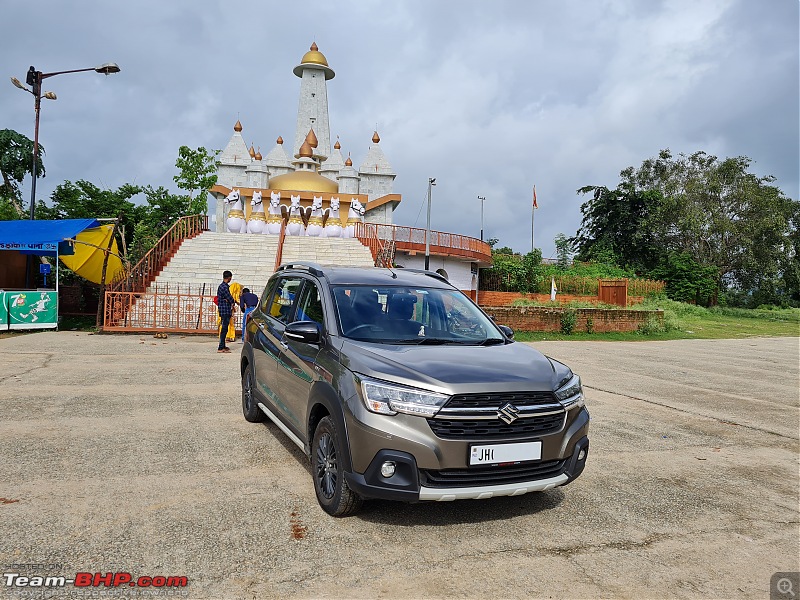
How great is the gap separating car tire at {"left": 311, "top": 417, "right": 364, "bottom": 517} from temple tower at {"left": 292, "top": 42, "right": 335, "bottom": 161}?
1967 inches

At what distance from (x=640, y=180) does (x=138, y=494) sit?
51580 millimetres

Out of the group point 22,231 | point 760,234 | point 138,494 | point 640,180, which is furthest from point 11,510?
point 640,180

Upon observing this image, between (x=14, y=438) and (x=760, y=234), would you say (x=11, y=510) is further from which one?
(x=760, y=234)

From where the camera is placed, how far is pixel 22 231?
17078 mm

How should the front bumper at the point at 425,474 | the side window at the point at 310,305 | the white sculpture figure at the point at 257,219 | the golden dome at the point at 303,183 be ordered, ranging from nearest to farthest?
1. the front bumper at the point at 425,474
2. the side window at the point at 310,305
3. the white sculpture figure at the point at 257,219
4. the golden dome at the point at 303,183

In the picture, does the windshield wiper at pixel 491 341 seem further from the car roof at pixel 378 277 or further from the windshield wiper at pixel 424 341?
the car roof at pixel 378 277

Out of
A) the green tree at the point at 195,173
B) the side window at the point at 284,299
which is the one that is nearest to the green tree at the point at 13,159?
the green tree at the point at 195,173

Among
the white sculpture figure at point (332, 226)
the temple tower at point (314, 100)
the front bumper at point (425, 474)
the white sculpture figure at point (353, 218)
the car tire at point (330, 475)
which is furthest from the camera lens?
the temple tower at point (314, 100)

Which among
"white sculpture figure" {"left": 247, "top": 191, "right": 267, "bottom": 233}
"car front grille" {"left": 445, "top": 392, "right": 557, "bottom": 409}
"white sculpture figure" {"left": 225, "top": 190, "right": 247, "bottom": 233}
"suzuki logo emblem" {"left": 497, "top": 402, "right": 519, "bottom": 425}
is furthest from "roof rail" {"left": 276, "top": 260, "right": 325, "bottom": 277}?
"white sculpture figure" {"left": 225, "top": 190, "right": 247, "bottom": 233}

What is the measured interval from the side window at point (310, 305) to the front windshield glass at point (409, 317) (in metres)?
0.18

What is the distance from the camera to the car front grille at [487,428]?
11.5 feet

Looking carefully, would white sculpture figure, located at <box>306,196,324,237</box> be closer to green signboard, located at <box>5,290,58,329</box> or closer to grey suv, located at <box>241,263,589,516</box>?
green signboard, located at <box>5,290,58,329</box>

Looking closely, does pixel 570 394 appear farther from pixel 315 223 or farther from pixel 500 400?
pixel 315 223

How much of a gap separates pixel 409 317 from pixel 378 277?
661mm
